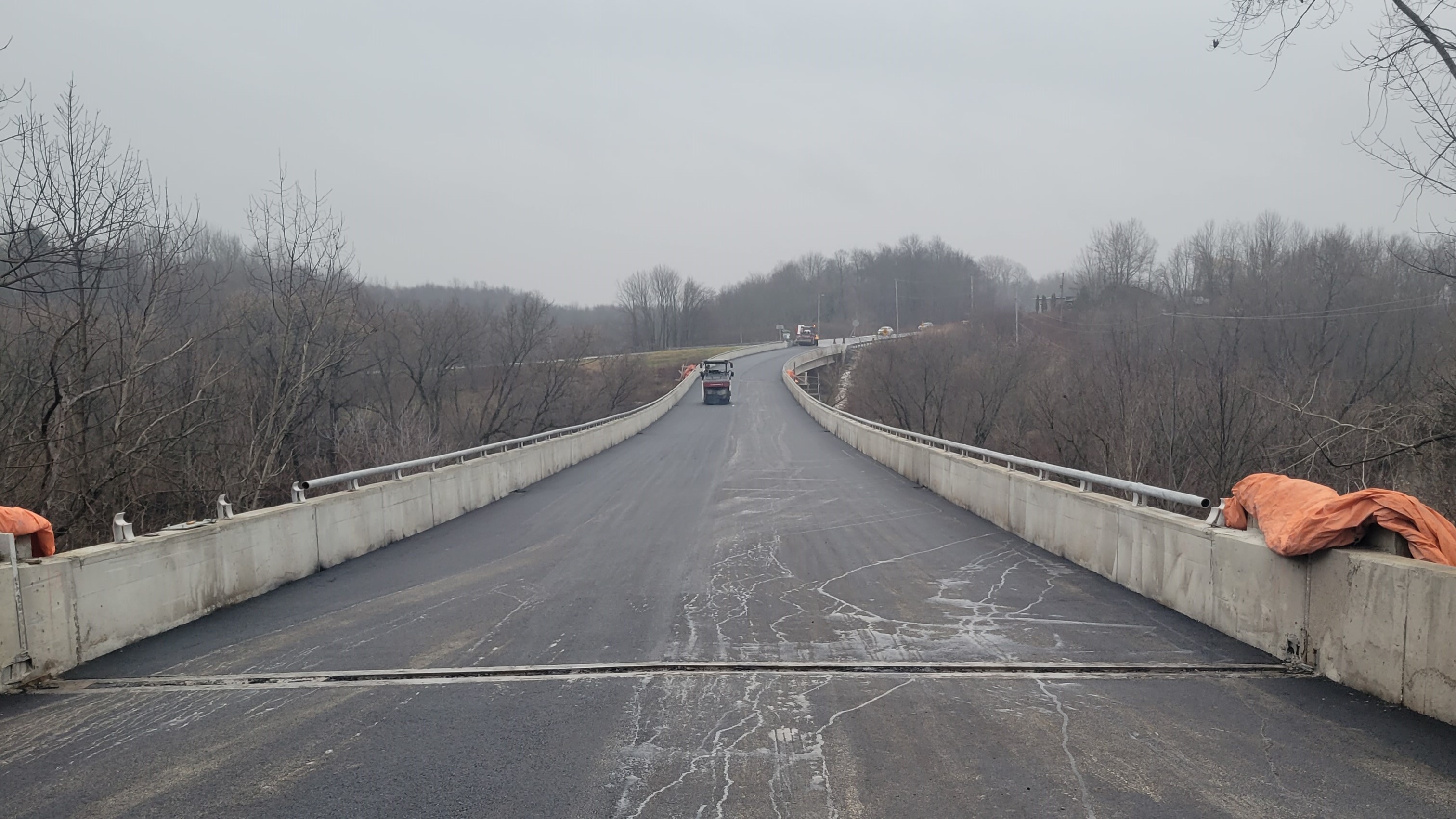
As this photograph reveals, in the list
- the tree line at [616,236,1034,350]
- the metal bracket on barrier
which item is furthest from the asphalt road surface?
the tree line at [616,236,1034,350]

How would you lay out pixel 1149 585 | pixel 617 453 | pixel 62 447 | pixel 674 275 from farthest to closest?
pixel 674 275
pixel 617 453
pixel 62 447
pixel 1149 585

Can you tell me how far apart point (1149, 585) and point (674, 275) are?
139 meters

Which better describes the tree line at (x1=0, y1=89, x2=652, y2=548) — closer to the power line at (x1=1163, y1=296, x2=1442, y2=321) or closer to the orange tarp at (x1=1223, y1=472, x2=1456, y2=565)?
the orange tarp at (x1=1223, y1=472, x2=1456, y2=565)

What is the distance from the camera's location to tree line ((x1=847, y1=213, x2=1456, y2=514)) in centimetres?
1639

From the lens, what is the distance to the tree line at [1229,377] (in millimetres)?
16391

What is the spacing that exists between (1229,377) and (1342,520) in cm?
2644

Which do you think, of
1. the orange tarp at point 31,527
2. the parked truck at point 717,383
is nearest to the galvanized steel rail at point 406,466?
the orange tarp at point 31,527

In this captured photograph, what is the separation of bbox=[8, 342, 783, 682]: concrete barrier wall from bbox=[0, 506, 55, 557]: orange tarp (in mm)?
171

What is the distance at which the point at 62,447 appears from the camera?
13516 mm

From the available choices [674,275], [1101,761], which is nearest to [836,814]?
[1101,761]

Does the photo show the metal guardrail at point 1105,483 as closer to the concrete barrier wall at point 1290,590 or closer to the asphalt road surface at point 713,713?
the concrete barrier wall at point 1290,590

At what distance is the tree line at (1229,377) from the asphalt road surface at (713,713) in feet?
19.8

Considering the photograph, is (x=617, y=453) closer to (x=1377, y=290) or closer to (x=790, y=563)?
(x=790, y=563)

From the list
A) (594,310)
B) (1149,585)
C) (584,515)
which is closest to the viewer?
(1149,585)
